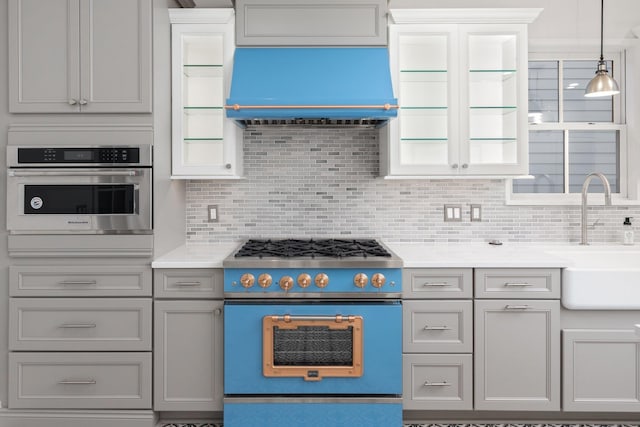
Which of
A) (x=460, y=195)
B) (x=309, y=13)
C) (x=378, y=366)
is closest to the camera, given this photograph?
(x=378, y=366)

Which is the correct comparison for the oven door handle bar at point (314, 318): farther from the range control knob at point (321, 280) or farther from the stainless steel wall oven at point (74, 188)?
the stainless steel wall oven at point (74, 188)

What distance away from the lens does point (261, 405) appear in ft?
8.30

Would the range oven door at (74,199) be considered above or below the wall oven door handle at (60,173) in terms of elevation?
below

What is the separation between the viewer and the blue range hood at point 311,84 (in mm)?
2625

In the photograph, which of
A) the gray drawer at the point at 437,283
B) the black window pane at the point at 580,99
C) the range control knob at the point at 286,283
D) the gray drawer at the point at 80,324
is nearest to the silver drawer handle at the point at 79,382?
the gray drawer at the point at 80,324

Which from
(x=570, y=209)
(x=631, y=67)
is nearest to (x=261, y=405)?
(x=570, y=209)

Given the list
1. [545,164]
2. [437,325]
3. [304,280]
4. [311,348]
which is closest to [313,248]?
[304,280]

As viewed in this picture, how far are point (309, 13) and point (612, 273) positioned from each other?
2223mm

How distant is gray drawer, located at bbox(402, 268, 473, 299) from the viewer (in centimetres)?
259

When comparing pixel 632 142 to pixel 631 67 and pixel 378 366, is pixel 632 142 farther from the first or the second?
pixel 378 366

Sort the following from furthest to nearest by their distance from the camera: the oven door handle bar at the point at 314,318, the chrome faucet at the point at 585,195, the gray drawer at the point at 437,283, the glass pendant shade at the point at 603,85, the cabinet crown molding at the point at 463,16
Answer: the chrome faucet at the point at 585,195
the cabinet crown molding at the point at 463,16
the glass pendant shade at the point at 603,85
the gray drawer at the point at 437,283
the oven door handle bar at the point at 314,318

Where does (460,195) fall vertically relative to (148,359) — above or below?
above

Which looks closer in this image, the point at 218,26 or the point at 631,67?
the point at 218,26

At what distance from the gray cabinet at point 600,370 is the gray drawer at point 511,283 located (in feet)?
0.89
